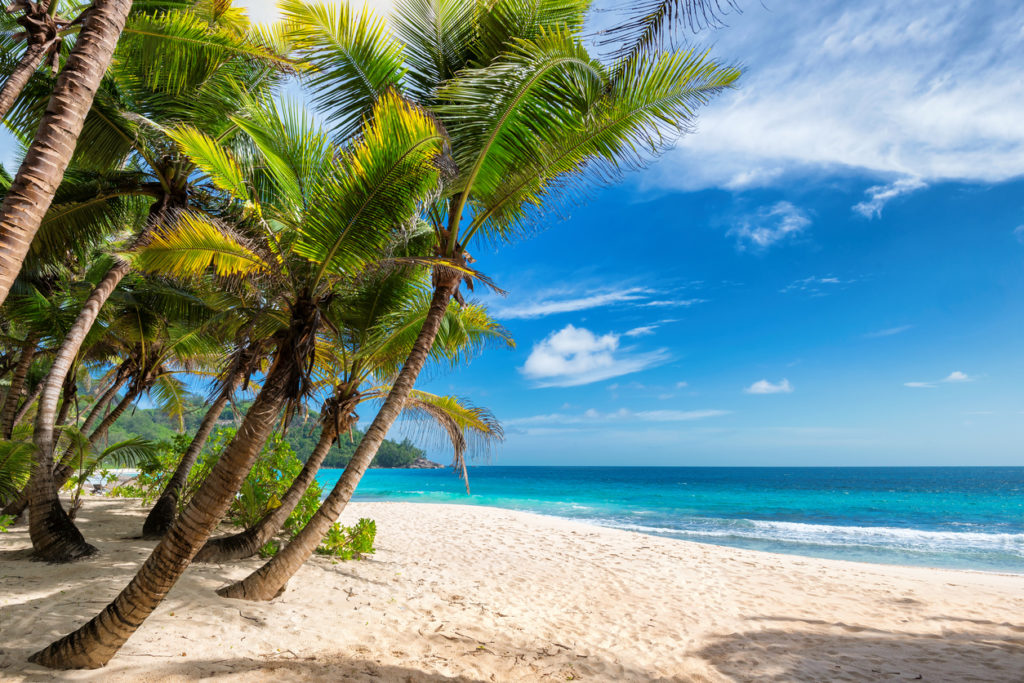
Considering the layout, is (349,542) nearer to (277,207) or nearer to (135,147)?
(277,207)

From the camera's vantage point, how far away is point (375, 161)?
3951 mm

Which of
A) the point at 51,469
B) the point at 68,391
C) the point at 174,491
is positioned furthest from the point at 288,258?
the point at 68,391

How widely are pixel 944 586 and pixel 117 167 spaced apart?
46.0 ft

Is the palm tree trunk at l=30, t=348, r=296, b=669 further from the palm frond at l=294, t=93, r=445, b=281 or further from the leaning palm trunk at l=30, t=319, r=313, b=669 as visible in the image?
the palm frond at l=294, t=93, r=445, b=281

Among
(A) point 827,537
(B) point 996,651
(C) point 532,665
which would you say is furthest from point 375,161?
(A) point 827,537

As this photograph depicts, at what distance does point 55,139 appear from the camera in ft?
9.32

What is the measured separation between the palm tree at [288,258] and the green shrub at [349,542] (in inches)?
142

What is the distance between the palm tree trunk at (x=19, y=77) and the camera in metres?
3.97

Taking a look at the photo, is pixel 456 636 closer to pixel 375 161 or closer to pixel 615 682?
pixel 615 682

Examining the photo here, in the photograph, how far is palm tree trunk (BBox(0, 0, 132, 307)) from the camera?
2.65 m

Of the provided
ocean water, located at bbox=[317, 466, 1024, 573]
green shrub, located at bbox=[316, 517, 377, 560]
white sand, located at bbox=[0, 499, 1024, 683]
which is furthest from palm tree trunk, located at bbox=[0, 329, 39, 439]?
green shrub, located at bbox=[316, 517, 377, 560]

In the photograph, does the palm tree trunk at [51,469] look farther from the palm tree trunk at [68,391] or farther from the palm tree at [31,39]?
the palm tree trunk at [68,391]

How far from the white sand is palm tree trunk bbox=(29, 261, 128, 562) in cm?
25

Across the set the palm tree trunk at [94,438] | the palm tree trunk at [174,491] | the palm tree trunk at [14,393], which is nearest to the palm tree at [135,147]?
the palm tree trunk at [94,438]
